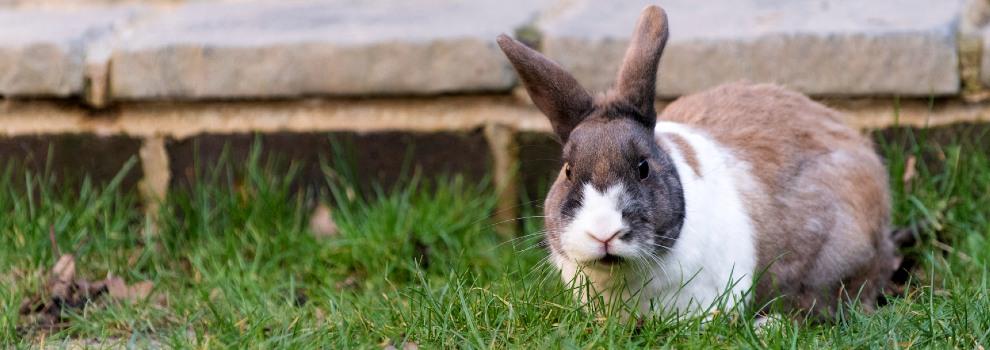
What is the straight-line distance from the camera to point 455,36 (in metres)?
4.38

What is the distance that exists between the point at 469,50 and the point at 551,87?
46.0 inches

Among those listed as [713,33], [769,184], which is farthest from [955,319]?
[713,33]

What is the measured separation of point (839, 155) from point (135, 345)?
6.36 feet

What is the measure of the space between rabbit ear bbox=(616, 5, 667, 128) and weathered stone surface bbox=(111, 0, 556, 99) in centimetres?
112

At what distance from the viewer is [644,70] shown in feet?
10.5

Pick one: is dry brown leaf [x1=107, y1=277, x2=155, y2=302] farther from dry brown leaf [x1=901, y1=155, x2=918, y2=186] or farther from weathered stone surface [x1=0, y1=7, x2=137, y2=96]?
dry brown leaf [x1=901, y1=155, x2=918, y2=186]

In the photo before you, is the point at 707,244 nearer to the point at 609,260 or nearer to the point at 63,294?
the point at 609,260

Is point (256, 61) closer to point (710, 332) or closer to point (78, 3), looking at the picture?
point (78, 3)

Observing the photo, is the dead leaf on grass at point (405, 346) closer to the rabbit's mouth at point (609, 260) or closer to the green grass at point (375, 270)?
the green grass at point (375, 270)

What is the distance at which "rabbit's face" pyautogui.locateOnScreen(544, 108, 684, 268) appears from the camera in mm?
2988

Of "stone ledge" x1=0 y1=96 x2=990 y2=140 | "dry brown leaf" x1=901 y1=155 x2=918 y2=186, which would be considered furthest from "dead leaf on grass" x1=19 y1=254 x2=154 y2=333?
"dry brown leaf" x1=901 y1=155 x2=918 y2=186

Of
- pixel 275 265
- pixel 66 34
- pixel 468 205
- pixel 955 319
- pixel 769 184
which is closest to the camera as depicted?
pixel 955 319

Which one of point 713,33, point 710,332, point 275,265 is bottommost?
point 275,265

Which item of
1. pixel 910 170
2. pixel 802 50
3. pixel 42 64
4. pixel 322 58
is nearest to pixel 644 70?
pixel 802 50
